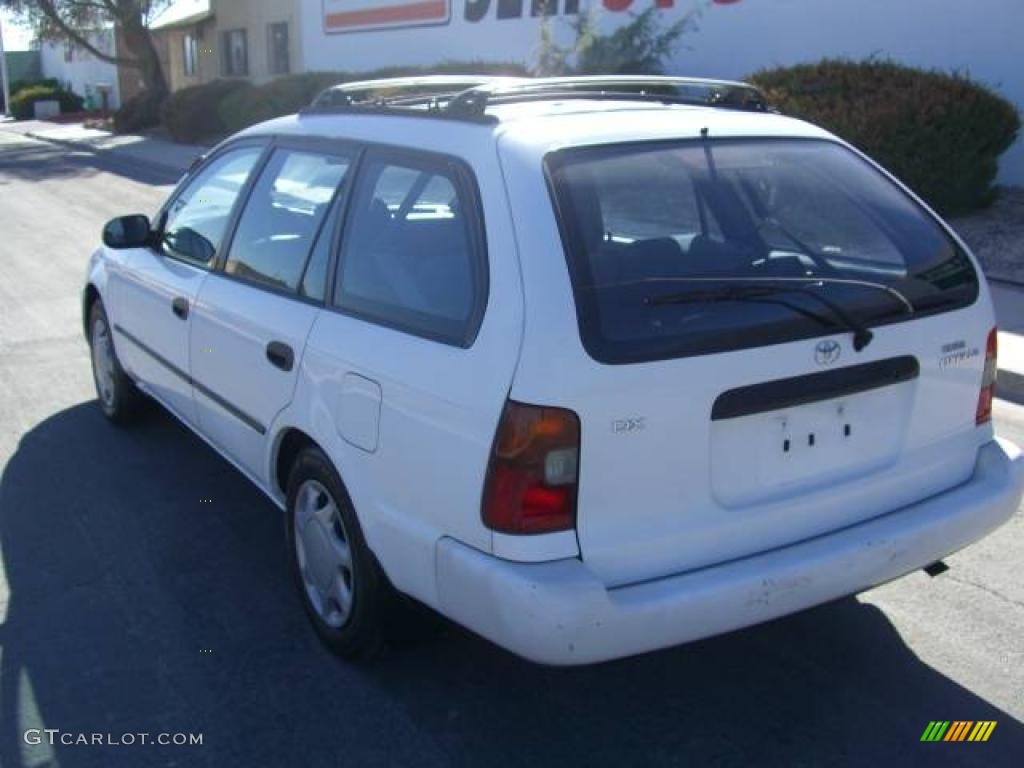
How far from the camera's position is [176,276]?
4809 millimetres

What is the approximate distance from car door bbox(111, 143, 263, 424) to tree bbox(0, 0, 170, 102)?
3030cm

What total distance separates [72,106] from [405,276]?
4907 centimetres

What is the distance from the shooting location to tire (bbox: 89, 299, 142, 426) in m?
5.86

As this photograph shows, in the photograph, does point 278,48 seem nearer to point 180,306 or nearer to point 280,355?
point 180,306

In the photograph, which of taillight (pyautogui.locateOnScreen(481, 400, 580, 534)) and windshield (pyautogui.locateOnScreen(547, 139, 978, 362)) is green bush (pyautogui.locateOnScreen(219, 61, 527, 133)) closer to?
windshield (pyautogui.locateOnScreen(547, 139, 978, 362))

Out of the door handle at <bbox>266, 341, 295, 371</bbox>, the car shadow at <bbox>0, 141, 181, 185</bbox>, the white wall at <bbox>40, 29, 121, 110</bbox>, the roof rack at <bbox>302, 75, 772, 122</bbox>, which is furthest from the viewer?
the white wall at <bbox>40, 29, 121, 110</bbox>

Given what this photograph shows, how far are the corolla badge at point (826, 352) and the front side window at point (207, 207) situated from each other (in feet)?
7.88

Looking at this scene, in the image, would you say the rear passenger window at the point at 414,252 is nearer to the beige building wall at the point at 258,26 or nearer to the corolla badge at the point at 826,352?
the corolla badge at the point at 826,352

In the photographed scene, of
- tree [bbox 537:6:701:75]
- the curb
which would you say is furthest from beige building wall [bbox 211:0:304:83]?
tree [bbox 537:6:701:75]

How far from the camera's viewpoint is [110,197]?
707 inches

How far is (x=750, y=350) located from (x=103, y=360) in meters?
4.14

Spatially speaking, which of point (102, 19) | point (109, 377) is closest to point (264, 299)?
point (109, 377)

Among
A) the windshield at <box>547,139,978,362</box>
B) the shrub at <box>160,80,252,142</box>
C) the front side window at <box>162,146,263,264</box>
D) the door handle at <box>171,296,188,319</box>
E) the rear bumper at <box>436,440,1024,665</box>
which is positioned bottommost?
the shrub at <box>160,80,252,142</box>

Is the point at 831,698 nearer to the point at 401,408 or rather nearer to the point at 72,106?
the point at 401,408
